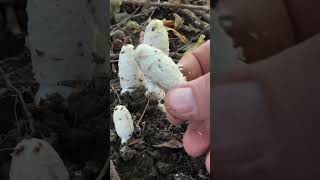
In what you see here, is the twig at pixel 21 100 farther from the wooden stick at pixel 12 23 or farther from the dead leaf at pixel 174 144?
the dead leaf at pixel 174 144

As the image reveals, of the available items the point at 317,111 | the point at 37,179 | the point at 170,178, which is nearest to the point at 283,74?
the point at 317,111

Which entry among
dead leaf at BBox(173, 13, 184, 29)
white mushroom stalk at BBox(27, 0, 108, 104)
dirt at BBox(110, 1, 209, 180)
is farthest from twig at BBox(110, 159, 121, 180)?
dead leaf at BBox(173, 13, 184, 29)

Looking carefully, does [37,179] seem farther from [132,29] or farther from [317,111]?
[317,111]

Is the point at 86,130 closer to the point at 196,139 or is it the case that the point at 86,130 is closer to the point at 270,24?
the point at 196,139

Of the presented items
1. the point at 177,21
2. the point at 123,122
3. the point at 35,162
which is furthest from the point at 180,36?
the point at 35,162

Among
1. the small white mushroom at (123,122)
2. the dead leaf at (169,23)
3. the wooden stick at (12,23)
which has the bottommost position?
the small white mushroom at (123,122)

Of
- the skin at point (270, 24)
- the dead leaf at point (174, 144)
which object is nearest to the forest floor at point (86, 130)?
the dead leaf at point (174, 144)
